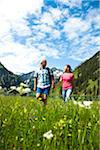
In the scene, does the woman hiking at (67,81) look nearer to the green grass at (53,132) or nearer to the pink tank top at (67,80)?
the pink tank top at (67,80)

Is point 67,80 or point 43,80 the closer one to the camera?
point 43,80

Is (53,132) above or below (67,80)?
below

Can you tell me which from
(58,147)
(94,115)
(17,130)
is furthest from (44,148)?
(94,115)

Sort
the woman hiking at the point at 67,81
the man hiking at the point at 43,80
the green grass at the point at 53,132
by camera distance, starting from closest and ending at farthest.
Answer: the green grass at the point at 53,132
the man hiking at the point at 43,80
the woman hiking at the point at 67,81

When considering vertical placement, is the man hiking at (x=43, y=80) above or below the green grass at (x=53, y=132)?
above

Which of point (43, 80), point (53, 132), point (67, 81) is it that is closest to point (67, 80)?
point (67, 81)

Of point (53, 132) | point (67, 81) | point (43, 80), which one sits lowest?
point (53, 132)

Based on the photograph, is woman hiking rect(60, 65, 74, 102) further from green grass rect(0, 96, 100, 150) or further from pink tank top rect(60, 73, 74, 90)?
green grass rect(0, 96, 100, 150)

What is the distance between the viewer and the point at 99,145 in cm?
384

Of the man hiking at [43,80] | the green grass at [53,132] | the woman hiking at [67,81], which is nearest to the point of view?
the green grass at [53,132]

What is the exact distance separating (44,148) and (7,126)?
1.59 m

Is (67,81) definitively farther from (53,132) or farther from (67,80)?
(53,132)

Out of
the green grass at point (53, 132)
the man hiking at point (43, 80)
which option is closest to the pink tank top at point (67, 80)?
the man hiking at point (43, 80)

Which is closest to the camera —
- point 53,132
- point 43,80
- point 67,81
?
point 53,132
